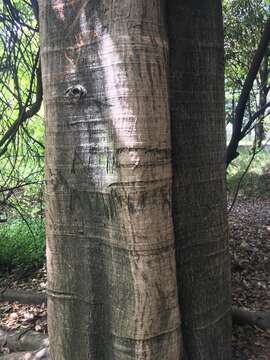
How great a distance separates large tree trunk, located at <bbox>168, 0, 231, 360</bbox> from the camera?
76.0 inches

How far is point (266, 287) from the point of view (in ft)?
12.6

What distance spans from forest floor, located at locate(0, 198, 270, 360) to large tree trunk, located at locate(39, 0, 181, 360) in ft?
3.82

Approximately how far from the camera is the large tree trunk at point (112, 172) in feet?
5.48

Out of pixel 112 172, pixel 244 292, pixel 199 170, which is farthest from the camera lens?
pixel 244 292

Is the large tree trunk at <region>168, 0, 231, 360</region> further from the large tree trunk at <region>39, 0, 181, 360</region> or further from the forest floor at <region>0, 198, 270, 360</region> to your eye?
the forest floor at <region>0, 198, 270, 360</region>

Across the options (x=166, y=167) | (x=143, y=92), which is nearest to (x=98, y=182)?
(x=166, y=167)

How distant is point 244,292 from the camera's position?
3777mm

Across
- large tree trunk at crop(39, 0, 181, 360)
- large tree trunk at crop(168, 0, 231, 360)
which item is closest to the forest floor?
large tree trunk at crop(168, 0, 231, 360)

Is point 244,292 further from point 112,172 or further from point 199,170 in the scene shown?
point 112,172

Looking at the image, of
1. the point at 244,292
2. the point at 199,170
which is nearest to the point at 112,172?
the point at 199,170

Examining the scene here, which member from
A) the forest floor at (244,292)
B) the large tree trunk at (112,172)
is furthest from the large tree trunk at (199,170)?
the forest floor at (244,292)

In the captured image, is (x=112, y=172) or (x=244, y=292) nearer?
(x=112, y=172)

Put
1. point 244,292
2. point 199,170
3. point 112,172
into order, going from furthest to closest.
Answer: point 244,292 → point 199,170 → point 112,172

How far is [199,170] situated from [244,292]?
216 centimetres
